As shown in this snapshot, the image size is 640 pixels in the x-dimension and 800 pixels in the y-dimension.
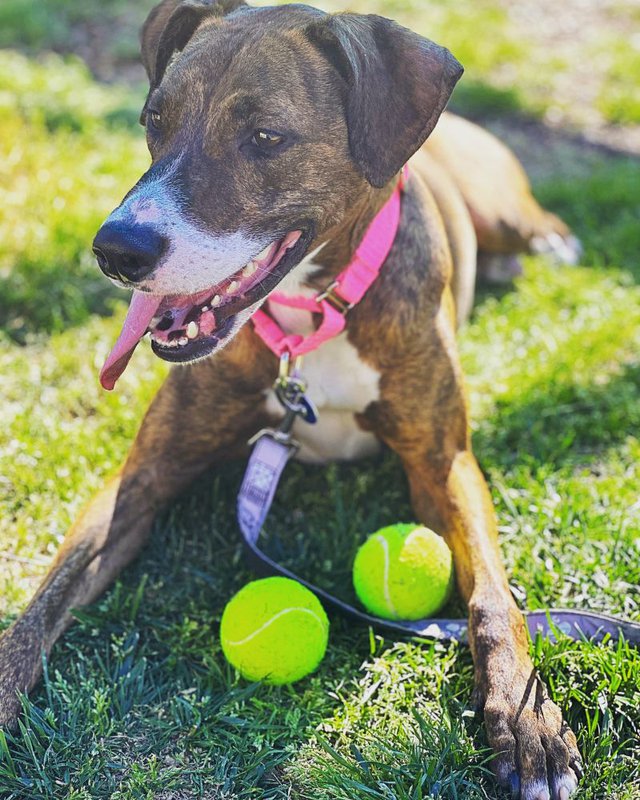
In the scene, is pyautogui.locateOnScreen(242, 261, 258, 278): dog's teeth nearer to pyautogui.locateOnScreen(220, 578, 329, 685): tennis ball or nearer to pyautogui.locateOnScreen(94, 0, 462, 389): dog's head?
pyautogui.locateOnScreen(94, 0, 462, 389): dog's head

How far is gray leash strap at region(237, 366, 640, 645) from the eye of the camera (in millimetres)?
2822

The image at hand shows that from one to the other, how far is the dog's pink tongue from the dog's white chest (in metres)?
0.50

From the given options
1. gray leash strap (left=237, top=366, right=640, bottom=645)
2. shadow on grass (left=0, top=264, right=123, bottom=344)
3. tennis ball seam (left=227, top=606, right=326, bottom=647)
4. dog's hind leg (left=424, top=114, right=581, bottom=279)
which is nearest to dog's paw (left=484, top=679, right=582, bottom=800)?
gray leash strap (left=237, top=366, right=640, bottom=645)

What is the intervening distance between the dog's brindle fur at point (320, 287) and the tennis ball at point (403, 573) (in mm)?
107

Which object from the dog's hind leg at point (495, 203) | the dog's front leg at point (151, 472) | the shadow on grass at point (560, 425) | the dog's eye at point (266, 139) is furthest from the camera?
the dog's hind leg at point (495, 203)

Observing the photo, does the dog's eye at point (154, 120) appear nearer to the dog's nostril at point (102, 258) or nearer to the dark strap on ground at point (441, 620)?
the dog's nostril at point (102, 258)

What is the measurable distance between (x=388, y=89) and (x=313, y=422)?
1.08 m

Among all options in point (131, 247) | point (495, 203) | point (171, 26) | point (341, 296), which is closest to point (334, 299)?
point (341, 296)

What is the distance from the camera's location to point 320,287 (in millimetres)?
3037

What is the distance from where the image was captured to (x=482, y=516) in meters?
3.07

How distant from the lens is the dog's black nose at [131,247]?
246 centimetres

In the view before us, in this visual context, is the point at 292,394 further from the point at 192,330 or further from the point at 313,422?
the point at 192,330

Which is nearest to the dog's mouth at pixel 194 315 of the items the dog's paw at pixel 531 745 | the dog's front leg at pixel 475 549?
the dog's front leg at pixel 475 549

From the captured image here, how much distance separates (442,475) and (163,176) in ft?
4.24
